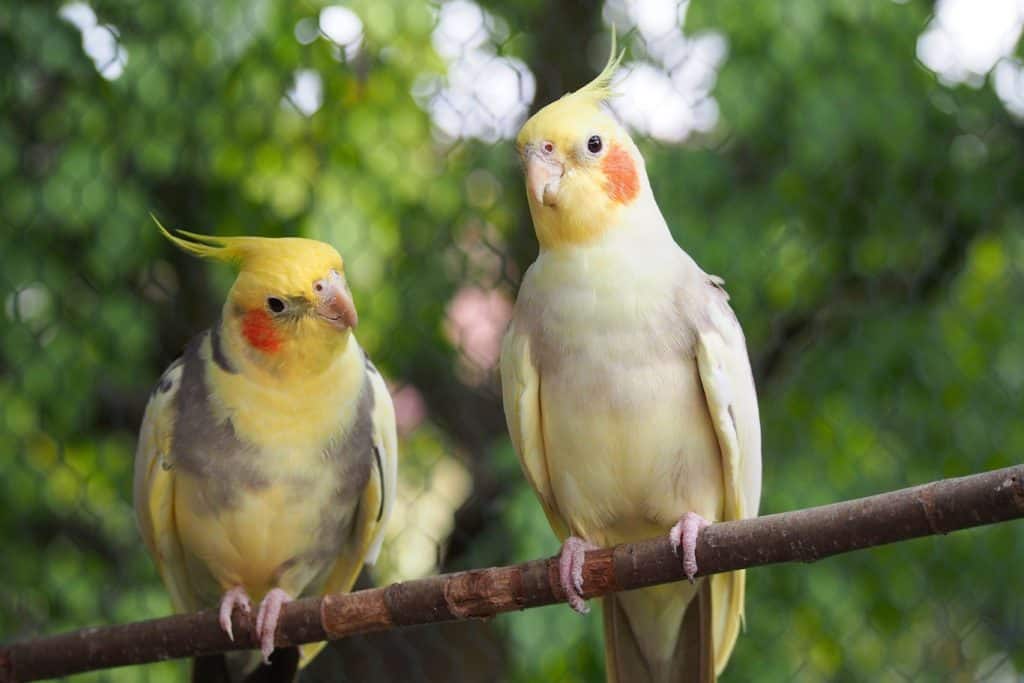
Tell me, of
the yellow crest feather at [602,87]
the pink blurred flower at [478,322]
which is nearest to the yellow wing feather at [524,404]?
the yellow crest feather at [602,87]

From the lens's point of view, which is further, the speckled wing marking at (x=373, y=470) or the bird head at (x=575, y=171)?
the speckled wing marking at (x=373, y=470)

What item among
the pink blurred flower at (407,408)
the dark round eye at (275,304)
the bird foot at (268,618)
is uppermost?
the dark round eye at (275,304)

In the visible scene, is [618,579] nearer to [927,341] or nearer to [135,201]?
[927,341]

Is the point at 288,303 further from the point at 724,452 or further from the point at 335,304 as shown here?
the point at 724,452

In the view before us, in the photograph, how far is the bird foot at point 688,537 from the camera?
0.98 meters

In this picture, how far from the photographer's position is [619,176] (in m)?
1.05

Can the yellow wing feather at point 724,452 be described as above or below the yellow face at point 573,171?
below

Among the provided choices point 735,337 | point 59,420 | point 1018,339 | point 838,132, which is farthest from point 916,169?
point 59,420

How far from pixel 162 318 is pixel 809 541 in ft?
4.84

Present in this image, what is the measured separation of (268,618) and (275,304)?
314 millimetres

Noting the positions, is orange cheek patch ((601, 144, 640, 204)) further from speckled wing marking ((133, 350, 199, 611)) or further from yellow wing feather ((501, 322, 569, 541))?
speckled wing marking ((133, 350, 199, 611))

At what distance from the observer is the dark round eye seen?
3.88ft

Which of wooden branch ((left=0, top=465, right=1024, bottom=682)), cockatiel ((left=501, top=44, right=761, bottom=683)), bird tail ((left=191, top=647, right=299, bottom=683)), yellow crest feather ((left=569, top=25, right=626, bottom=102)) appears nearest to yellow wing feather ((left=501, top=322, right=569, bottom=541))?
cockatiel ((left=501, top=44, right=761, bottom=683))

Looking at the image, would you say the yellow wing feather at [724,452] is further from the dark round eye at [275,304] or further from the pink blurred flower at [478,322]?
the pink blurred flower at [478,322]
